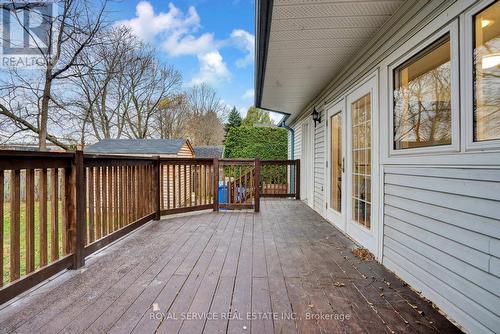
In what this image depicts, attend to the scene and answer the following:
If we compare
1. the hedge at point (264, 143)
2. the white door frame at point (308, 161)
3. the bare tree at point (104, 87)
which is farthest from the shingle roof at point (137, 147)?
the white door frame at point (308, 161)

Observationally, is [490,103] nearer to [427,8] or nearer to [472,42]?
[472,42]

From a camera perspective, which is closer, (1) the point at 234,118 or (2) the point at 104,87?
(2) the point at 104,87

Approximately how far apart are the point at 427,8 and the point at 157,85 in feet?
51.8

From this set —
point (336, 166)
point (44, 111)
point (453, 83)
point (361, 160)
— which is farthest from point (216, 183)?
point (44, 111)

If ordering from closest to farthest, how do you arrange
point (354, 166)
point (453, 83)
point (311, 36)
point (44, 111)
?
point (453, 83) < point (311, 36) < point (354, 166) < point (44, 111)

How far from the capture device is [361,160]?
3.12m

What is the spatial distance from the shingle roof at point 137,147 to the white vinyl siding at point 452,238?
354 inches

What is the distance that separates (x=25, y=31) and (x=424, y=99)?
9.50 meters

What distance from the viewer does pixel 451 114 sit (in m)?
1.69

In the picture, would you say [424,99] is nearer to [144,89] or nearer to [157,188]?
[157,188]

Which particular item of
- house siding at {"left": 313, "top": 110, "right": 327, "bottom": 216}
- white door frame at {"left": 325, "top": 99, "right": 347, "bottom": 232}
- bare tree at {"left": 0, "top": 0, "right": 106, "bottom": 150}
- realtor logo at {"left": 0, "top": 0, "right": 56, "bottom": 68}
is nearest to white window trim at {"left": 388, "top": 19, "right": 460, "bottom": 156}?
white door frame at {"left": 325, "top": 99, "right": 347, "bottom": 232}

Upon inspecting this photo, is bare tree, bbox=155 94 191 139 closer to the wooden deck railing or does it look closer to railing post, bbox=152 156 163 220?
the wooden deck railing

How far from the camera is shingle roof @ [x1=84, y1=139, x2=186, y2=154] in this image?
33.6ft

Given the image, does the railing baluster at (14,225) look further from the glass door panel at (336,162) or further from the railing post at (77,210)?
the glass door panel at (336,162)
